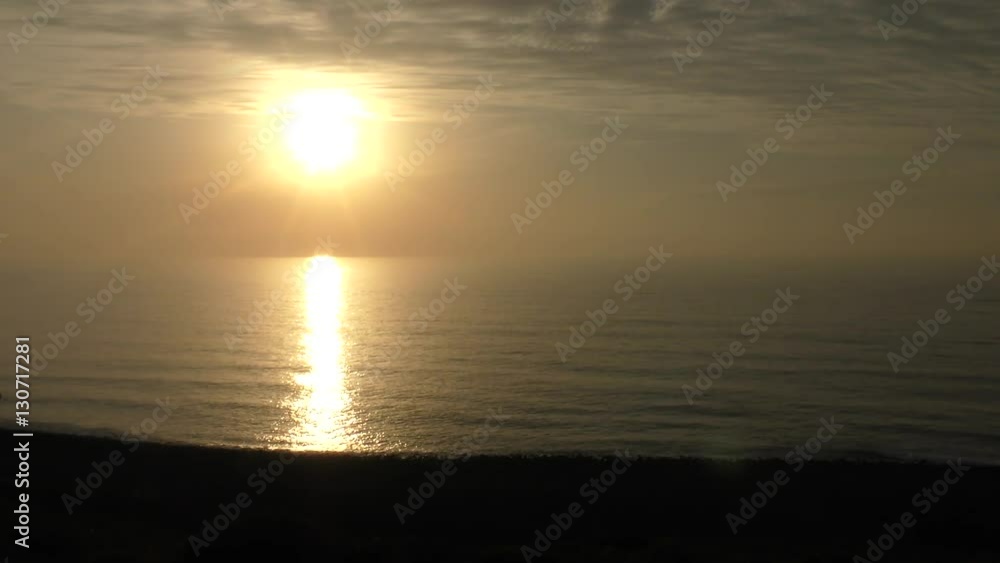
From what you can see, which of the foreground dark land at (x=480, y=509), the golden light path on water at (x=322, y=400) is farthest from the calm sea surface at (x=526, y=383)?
the foreground dark land at (x=480, y=509)

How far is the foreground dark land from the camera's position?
54.0ft

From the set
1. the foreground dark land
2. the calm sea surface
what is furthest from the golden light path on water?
the foreground dark land

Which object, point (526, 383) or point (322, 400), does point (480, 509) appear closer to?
point (322, 400)

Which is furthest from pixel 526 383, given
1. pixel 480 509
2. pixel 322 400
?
pixel 480 509

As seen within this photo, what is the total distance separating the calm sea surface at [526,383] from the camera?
33438 mm

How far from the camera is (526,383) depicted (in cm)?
4766

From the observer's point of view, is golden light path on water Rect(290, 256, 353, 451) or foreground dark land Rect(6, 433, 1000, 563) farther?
golden light path on water Rect(290, 256, 353, 451)

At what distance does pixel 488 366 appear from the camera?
184 ft

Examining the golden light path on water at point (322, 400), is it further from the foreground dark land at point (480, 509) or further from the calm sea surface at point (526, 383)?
the foreground dark land at point (480, 509)

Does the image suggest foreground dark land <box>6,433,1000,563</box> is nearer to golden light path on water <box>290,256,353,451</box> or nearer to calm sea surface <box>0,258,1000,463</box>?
calm sea surface <box>0,258,1000,463</box>

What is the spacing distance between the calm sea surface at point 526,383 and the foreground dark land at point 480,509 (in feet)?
15.1

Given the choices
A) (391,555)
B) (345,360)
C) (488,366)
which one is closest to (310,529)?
(391,555)

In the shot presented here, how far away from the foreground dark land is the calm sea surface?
4.59m

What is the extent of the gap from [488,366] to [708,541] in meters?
37.5
